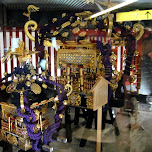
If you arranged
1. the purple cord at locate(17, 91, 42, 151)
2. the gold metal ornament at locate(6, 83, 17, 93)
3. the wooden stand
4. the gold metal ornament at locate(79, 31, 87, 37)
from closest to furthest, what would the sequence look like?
the purple cord at locate(17, 91, 42, 151)
the gold metal ornament at locate(6, 83, 17, 93)
the wooden stand
the gold metal ornament at locate(79, 31, 87, 37)

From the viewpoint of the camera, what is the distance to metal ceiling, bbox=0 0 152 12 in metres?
2.01

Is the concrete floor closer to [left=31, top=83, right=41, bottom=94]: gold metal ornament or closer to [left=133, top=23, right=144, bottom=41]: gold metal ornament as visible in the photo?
[left=31, top=83, right=41, bottom=94]: gold metal ornament

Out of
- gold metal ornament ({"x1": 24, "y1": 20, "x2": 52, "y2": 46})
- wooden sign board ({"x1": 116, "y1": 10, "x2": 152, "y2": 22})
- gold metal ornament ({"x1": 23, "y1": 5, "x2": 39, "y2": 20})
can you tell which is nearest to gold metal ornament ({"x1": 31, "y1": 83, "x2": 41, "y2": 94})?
gold metal ornament ({"x1": 24, "y1": 20, "x2": 52, "y2": 46})

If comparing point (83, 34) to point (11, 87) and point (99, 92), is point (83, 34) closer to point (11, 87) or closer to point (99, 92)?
point (99, 92)

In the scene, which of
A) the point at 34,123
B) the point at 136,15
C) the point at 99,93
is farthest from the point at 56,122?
the point at 136,15

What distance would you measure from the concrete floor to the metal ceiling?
4.23 feet

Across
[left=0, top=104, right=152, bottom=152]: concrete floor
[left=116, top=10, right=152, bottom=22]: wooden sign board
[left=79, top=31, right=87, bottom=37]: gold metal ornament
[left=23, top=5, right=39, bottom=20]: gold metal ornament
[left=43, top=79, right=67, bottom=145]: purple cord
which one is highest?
[left=23, top=5, right=39, bottom=20]: gold metal ornament

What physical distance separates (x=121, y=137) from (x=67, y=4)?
5.79ft

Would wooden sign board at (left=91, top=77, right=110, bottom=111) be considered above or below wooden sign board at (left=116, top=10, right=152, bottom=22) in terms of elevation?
below

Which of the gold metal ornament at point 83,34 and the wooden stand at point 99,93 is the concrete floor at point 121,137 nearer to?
the wooden stand at point 99,93

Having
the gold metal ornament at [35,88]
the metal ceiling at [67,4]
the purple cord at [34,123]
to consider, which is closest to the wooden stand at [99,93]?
the purple cord at [34,123]

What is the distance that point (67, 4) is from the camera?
6.78 ft

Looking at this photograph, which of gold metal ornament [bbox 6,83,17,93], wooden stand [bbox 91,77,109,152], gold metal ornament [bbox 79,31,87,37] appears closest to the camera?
gold metal ornament [bbox 6,83,17,93]

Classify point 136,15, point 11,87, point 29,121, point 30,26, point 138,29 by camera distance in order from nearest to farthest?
point 29,121
point 11,87
point 136,15
point 30,26
point 138,29
